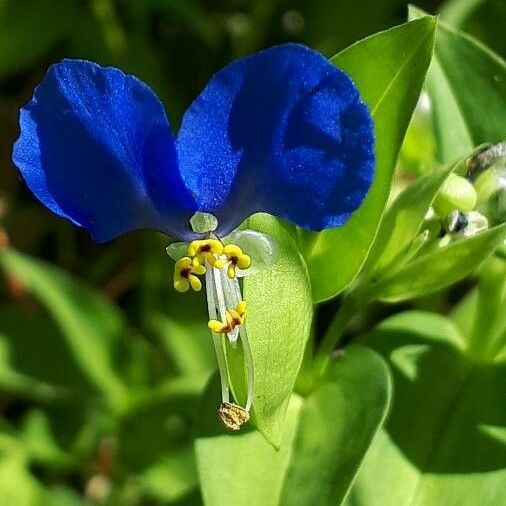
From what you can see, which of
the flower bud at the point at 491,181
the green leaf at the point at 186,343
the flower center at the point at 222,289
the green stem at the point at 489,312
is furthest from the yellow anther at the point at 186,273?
the green leaf at the point at 186,343

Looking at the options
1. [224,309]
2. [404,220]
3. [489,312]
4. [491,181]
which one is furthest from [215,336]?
[489,312]

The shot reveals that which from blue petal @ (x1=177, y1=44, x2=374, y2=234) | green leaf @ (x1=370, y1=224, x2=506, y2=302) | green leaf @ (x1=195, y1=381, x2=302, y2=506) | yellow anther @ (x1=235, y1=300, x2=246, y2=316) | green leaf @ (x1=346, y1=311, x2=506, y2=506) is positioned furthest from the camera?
green leaf @ (x1=346, y1=311, x2=506, y2=506)

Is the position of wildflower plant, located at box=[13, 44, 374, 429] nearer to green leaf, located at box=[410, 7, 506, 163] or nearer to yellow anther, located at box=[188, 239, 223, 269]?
yellow anther, located at box=[188, 239, 223, 269]

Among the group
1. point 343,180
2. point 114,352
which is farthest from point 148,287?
point 343,180

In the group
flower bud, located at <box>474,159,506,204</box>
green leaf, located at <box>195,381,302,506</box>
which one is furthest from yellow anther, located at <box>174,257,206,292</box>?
flower bud, located at <box>474,159,506,204</box>

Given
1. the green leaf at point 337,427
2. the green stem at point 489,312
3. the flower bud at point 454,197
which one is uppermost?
the flower bud at point 454,197

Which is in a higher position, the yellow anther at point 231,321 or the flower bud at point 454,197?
the flower bud at point 454,197

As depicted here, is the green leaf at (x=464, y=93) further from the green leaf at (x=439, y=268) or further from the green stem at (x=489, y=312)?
the green leaf at (x=439, y=268)

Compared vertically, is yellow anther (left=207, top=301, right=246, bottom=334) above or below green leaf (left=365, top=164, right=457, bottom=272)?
below

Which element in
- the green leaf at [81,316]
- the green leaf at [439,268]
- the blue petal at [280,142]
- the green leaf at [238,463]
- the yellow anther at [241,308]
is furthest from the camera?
the green leaf at [81,316]
